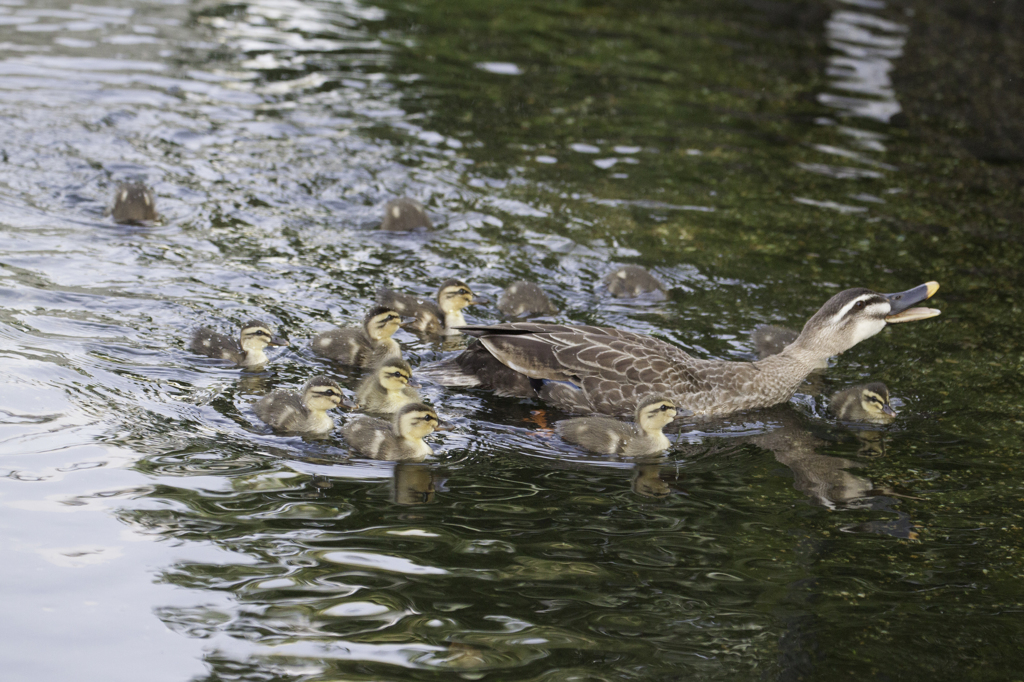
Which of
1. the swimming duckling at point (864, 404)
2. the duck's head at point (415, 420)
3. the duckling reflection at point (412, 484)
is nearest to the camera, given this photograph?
the duckling reflection at point (412, 484)

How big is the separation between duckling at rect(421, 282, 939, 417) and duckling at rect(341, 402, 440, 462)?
723 mm

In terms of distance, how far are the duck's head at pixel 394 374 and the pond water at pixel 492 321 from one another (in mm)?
290

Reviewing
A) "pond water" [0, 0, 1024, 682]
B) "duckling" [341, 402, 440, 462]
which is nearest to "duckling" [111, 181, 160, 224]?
"pond water" [0, 0, 1024, 682]

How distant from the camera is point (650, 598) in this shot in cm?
369

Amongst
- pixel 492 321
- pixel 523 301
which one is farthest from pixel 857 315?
pixel 492 321

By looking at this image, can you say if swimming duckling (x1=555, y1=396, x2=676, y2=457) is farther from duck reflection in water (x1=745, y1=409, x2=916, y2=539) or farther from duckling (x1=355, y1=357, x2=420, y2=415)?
duckling (x1=355, y1=357, x2=420, y2=415)

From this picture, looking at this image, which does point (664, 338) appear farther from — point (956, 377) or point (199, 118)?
point (199, 118)

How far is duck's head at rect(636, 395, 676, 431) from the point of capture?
4.77 meters

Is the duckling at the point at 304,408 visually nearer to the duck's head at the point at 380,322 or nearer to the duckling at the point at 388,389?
the duckling at the point at 388,389

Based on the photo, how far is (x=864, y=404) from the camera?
205 inches

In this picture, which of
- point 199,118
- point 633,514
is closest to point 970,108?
point 199,118

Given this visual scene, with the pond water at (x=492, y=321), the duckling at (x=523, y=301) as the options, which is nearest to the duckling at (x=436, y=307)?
the pond water at (x=492, y=321)

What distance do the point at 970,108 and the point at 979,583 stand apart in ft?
27.8

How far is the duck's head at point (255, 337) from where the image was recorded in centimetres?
523
